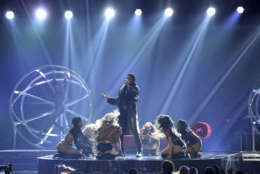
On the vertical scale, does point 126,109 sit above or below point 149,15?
below

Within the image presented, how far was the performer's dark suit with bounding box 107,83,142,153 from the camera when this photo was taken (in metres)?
9.89

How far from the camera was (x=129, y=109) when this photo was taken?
10.0 meters

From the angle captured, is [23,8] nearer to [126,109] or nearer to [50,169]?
[126,109]

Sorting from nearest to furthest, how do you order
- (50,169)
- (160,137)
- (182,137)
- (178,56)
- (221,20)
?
(50,169) → (182,137) → (160,137) → (221,20) → (178,56)

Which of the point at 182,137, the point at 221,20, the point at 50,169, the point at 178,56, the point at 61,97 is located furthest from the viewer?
the point at 178,56

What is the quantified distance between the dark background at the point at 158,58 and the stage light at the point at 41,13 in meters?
0.22

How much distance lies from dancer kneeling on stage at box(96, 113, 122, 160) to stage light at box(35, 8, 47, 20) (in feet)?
25.2

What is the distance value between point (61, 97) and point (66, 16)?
337 centimetres

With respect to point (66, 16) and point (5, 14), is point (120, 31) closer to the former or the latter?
point (66, 16)

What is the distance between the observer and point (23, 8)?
14.9 m

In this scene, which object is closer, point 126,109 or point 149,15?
point 126,109

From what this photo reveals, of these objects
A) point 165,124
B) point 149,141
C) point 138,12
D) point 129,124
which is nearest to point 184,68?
point 138,12

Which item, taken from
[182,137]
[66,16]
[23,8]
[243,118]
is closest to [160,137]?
[182,137]

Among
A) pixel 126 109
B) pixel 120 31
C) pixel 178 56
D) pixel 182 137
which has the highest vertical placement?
pixel 120 31
